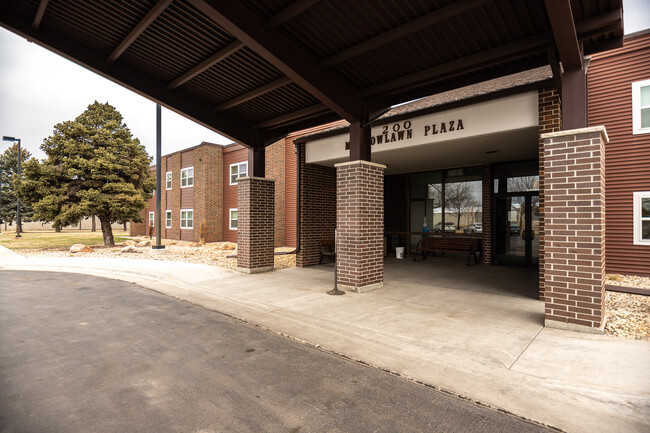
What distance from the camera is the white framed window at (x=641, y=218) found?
9.59 metres

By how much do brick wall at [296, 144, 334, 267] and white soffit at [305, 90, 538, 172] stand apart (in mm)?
896

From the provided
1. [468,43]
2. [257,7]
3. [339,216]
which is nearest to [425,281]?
[339,216]

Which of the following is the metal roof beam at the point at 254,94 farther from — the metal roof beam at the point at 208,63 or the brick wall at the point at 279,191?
the brick wall at the point at 279,191

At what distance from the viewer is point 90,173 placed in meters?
17.6

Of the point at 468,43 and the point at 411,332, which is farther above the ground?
the point at 468,43

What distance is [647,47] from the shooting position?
9.41m

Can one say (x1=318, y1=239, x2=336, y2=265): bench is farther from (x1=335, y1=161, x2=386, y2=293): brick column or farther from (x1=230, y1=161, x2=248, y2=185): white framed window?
(x1=230, y1=161, x2=248, y2=185): white framed window

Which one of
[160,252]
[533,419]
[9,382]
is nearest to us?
[533,419]

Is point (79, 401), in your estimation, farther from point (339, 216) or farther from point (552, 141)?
point (552, 141)

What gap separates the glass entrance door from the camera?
37.5 ft

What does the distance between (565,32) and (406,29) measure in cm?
230

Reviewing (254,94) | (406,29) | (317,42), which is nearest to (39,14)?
(254,94)

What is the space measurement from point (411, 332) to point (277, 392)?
7.81ft

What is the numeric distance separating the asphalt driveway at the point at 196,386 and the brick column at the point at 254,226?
453 cm
